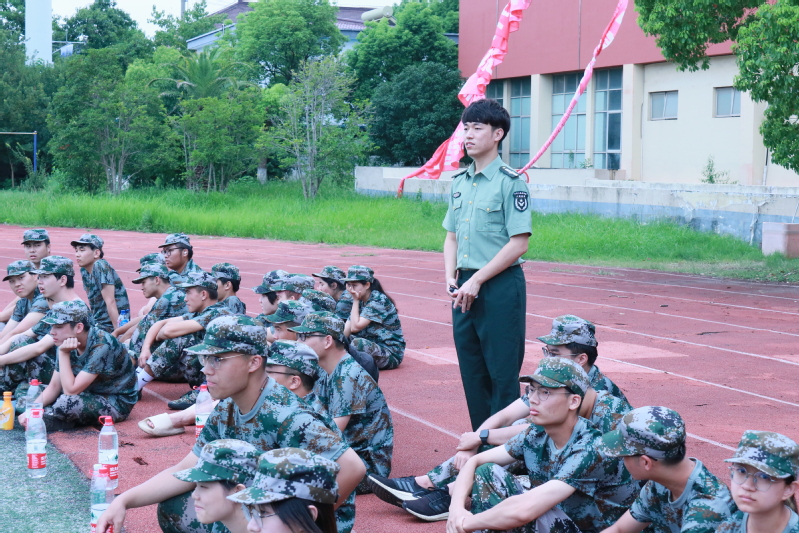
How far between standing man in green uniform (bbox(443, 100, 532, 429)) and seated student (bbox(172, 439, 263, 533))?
2.19 meters

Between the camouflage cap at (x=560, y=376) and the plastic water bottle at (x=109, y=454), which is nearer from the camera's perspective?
the camouflage cap at (x=560, y=376)

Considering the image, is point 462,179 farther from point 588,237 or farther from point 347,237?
point 347,237

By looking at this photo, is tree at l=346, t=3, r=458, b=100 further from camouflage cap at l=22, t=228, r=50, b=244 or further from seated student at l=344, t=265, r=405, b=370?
seated student at l=344, t=265, r=405, b=370

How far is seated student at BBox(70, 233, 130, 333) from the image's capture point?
30.1 ft

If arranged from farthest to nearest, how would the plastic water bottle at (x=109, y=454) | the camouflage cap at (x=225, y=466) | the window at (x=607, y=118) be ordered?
1. the window at (x=607, y=118)
2. the plastic water bottle at (x=109, y=454)
3. the camouflage cap at (x=225, y=466)

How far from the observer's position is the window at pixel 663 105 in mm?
30562

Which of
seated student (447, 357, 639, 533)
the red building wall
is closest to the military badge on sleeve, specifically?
seated student (447, 357, 639, 533)

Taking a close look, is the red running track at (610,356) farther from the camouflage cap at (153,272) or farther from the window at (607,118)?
the window at (607,118)

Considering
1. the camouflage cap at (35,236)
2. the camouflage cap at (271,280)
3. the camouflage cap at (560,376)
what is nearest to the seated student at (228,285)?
the camouflage cap at (271,280)

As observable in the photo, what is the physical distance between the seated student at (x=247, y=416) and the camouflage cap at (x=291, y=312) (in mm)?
1912

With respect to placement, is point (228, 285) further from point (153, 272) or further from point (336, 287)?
point (336, 287)

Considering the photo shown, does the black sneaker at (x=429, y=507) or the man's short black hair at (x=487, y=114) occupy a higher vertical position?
the man's short black hair at (x=487, y=114)

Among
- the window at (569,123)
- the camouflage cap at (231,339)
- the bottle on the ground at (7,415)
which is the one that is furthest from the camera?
the window at (569,123)

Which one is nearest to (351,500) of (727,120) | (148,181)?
(727,120)
